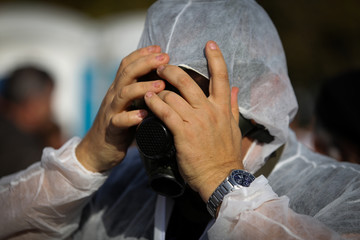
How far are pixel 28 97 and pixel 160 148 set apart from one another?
101 inches

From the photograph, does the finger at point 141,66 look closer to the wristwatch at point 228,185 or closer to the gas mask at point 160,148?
the gas mask at point 160,148

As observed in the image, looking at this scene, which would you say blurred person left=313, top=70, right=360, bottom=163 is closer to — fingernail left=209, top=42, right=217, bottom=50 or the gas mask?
the gas mask

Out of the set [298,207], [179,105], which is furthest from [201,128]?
[298,207]

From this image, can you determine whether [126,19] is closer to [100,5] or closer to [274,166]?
[100,5]

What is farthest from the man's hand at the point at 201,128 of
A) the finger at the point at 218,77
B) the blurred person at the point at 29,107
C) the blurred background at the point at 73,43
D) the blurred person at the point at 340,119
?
the blurred background at the point at 73,43

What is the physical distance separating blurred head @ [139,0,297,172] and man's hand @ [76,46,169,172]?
0.35 feet

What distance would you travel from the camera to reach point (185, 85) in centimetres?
126

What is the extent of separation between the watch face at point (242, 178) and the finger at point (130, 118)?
1.26ft

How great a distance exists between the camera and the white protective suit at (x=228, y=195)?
51.5 inches

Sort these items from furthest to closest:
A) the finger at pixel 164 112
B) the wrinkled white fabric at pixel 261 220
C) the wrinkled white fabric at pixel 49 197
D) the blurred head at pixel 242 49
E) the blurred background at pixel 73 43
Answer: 1. the blurred background at pixel 73 43
2. the wrinkled white fabric at pixel 49 197
3. the blurred head at pixel 242 49
4. the finger at pixel 164 112
5. the wrinkled white fabric at pixel 261 220

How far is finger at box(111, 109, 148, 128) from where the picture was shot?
139 centimetres

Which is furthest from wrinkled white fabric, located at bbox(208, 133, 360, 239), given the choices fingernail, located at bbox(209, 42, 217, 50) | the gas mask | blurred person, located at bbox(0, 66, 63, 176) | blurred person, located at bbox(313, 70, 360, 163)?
blurred person, located at bbox(0, 66, 63, 176)

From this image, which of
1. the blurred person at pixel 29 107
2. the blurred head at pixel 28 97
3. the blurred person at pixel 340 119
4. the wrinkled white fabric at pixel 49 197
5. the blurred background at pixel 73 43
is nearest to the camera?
the wrinkled white fabric at pixel 49 197

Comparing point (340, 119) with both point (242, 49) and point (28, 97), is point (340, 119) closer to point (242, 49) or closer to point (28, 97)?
point (242, 49)
